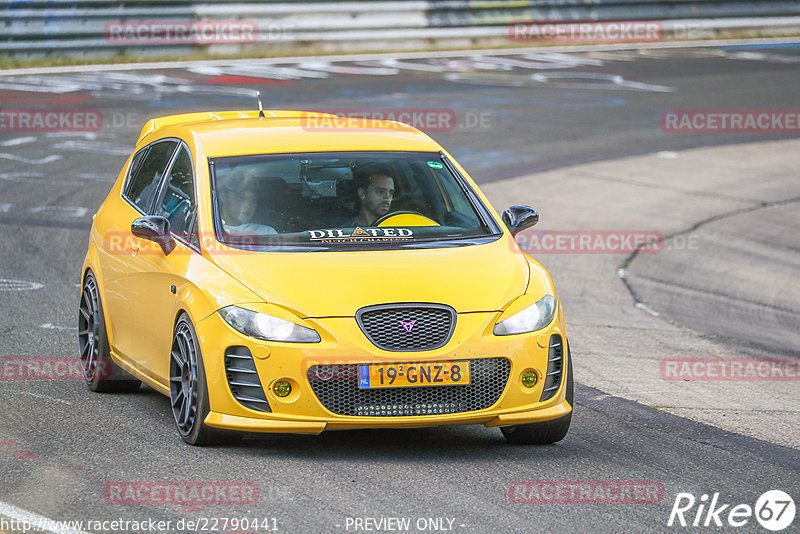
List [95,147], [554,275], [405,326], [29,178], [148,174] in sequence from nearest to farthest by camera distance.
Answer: [405,326] → [148,174] → [554,275] → [29,178] → [95,147]

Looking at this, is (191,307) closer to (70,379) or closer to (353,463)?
(353,463)

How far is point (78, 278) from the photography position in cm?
1210

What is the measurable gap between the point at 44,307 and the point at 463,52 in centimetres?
2017

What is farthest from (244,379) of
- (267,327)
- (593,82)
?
(593,82)

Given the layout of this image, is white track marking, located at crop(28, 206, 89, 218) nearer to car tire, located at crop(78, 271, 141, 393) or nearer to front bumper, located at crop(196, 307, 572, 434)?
car tire, located at crop(78, 271, 141, 393)

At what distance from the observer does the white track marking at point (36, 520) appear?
5.53m

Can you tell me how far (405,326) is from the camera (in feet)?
22.0

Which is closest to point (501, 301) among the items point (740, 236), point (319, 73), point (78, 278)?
point (78, 278)

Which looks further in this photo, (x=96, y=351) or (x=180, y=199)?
(x=96, y=351)

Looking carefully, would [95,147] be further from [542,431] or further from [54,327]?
[542,431]

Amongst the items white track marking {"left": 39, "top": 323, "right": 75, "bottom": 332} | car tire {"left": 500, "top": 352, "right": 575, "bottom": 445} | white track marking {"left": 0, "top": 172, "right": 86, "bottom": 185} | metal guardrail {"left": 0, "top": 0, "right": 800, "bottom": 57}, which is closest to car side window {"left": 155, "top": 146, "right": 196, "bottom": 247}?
car tire {"left": 500, "top": 352, "right": 575, "bottom": 445}

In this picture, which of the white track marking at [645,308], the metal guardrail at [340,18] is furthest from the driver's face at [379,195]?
the metal guardrail at [340,18]

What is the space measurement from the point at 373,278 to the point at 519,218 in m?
1.41

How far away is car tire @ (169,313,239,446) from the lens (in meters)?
6.83
